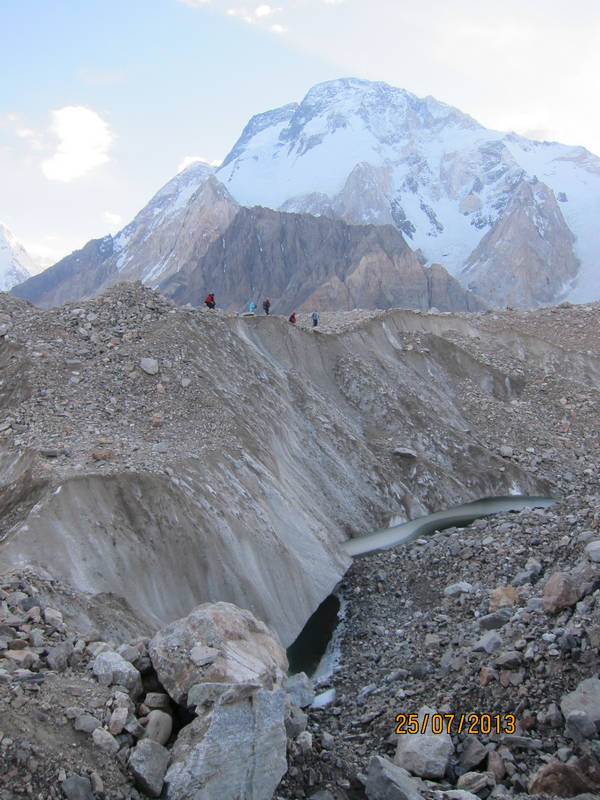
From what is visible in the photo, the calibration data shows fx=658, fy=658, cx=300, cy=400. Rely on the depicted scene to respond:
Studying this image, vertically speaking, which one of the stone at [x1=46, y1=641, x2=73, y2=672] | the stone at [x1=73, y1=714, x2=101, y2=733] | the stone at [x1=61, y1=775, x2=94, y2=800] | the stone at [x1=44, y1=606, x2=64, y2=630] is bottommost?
the stone at [x1=61, y1=775, x2=94, y2=800]

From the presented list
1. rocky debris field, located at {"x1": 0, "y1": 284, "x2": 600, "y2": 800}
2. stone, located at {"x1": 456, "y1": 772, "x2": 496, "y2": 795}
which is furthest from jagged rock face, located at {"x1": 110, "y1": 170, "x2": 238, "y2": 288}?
stone, located at {"x1": 456, "y1": 772, "x2": 496, "y2": 795}

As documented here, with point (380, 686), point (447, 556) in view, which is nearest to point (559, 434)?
point (447, 556)

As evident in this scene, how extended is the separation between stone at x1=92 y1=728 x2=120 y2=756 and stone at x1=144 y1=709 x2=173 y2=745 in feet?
1.50

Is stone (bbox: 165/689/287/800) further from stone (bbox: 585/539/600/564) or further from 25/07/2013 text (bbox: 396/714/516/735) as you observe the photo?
stone (bbox: 585/539/600/564)

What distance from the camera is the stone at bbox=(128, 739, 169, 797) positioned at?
7.54 m

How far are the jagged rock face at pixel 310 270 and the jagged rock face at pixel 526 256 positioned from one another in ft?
83.8

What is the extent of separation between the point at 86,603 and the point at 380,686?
644 centimetres

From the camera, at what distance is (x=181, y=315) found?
25094mm

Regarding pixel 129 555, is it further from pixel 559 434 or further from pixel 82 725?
pixel 559 434

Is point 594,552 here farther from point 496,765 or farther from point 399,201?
point 399,201

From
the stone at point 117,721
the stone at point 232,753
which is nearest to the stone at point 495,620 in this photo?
the stone at point 232,753

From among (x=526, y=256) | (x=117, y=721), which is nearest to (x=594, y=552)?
(x=117, y=721)

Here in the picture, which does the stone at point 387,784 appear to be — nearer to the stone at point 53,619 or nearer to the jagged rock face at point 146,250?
the stone at point 53,619

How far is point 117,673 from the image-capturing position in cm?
877
